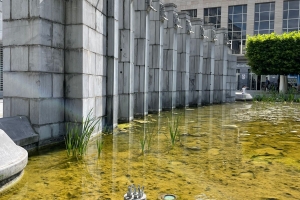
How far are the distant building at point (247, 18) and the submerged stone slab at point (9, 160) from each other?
3714 cm

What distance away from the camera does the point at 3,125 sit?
5547 mm

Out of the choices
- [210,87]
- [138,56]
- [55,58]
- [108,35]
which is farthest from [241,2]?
[55,58]

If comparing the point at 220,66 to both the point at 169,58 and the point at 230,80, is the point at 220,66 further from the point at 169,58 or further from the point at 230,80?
the point at 169,58

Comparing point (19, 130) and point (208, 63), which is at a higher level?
point (208, 63)

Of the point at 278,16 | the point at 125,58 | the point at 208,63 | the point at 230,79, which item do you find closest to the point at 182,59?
the point at 208,63

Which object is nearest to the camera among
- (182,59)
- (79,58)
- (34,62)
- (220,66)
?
(34,62)

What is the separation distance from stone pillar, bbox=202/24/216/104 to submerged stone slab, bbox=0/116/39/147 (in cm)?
1554

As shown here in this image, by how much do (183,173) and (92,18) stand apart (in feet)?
15.4

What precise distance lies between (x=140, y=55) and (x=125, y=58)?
1.69 metres

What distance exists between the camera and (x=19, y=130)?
580cm

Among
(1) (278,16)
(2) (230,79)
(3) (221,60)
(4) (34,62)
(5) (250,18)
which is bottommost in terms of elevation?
(4) (34,62)

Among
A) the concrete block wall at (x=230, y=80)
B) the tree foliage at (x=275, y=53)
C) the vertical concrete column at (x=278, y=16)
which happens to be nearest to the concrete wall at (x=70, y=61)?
the concrete block wall at (x=230, y=80)

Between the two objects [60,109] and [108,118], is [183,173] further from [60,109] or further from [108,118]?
[108,118]

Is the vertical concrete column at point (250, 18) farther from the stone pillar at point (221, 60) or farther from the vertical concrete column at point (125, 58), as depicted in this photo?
the vertical concrete column at point (125, 58)
